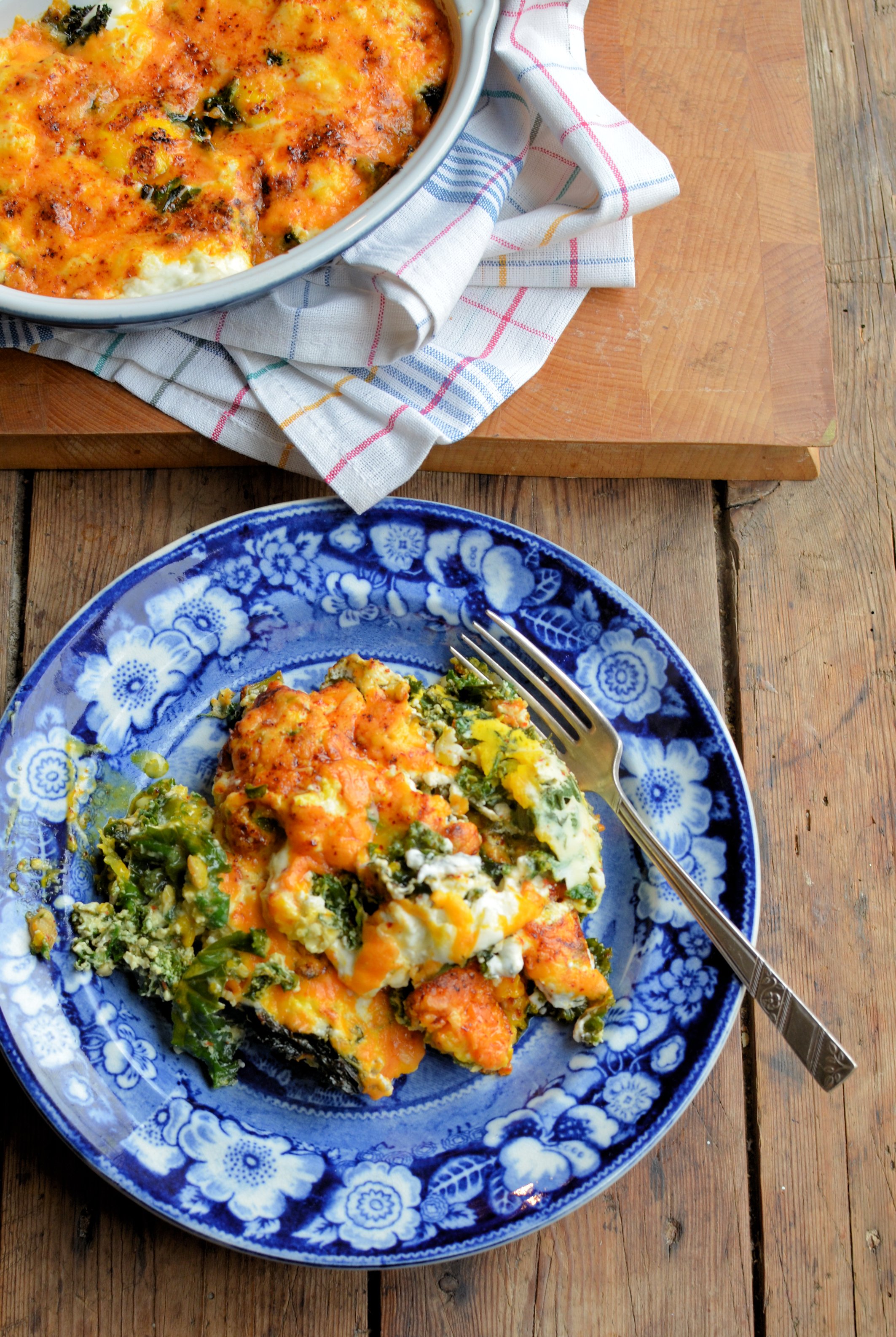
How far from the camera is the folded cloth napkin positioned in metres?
2.13

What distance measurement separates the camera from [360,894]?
1.83 m

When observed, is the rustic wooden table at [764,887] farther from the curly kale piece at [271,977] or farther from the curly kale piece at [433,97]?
the curly kale piece at [433,97]

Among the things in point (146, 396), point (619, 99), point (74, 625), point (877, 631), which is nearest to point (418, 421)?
→ point (146, 396)

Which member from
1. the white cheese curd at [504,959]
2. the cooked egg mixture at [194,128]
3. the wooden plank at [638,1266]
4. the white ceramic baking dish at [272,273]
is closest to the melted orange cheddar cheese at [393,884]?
the white cheese curd at [504,959]

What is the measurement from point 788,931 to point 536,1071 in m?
0.65

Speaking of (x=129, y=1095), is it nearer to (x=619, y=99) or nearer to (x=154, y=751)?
(x=154, y=751)

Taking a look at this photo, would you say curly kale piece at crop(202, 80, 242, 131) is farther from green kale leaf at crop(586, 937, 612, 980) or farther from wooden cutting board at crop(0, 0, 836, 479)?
green kale leaf at crop(586, 937, 612, 980)

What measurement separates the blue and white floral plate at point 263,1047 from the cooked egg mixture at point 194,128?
0.53 meters

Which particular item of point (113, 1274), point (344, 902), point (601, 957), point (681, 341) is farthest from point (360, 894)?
point (681, 341)

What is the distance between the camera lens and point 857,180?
260 cm

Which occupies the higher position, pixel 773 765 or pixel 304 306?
pixel 304 306

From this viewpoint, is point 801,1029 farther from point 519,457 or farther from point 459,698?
point 519,457

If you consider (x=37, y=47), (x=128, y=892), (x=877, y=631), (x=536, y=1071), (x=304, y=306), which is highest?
(x=37, y=47)

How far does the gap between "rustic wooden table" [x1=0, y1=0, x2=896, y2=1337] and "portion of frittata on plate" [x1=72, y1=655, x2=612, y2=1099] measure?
453 millimetres
